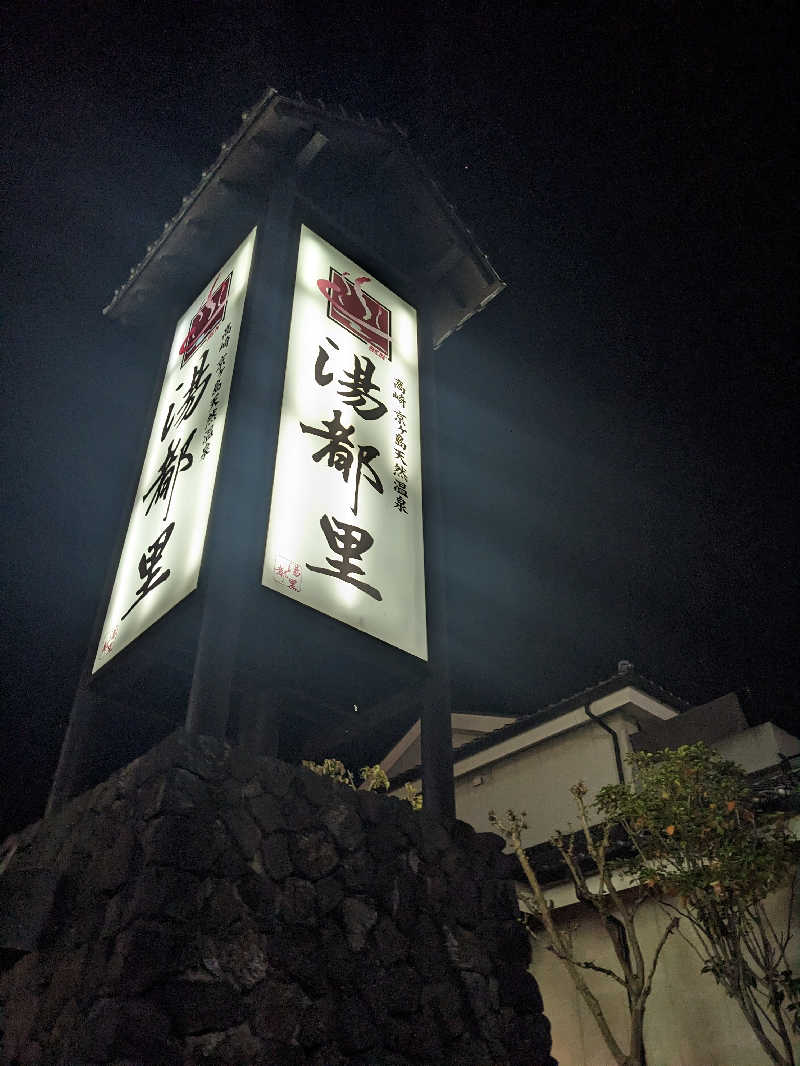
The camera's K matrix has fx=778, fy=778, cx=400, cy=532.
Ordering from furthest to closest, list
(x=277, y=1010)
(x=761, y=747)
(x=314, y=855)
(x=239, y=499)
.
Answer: (x=761, y=747), (x=239, y=499), (x=314, y=855), (x=277, y=1010)

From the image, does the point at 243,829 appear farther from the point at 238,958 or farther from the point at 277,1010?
the point at 277,1010

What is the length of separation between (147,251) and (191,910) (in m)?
11.0

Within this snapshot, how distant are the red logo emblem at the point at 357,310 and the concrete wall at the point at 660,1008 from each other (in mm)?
9909

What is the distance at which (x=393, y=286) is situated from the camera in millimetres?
12797

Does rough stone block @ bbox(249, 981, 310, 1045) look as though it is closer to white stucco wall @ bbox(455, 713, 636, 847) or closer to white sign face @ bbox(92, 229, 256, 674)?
white sign face @ bbox(92, 229, 256, 674)

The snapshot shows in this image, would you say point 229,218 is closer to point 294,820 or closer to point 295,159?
point 295,159

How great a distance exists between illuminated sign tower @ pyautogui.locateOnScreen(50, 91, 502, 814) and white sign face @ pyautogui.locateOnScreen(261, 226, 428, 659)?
0.09 ft

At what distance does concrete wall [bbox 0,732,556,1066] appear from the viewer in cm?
559

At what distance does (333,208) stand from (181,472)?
252 inches

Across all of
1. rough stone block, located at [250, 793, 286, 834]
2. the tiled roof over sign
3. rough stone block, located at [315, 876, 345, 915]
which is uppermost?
the tiled roof over sign

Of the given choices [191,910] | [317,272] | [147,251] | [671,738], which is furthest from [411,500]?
[671,738]

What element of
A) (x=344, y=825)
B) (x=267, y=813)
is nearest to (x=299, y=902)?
(x=267, y=813)

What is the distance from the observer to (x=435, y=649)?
9.35 metres

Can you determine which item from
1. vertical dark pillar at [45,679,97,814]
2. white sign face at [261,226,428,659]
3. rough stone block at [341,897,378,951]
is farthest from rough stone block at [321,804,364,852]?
vertical dark pillar at [45,679,97,814]
